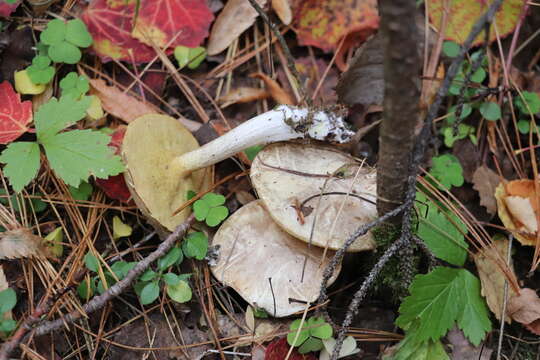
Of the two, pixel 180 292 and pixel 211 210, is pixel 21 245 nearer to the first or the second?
pixel 180 292

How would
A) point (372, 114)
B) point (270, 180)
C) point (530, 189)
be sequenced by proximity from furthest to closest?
point (372, 114)
point (530, 189)
point (270, 180)

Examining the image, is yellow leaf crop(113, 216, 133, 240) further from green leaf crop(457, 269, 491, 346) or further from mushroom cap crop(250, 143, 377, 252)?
green leaf crop(457, 269, 491, 346)

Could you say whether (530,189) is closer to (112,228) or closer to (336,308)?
(336,308)

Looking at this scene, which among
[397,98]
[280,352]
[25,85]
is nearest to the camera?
[397,98]

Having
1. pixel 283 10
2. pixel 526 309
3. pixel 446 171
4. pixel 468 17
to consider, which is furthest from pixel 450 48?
pixel 526 309

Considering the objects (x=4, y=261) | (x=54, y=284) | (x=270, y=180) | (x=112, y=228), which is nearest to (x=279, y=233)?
(x=270, y=180)

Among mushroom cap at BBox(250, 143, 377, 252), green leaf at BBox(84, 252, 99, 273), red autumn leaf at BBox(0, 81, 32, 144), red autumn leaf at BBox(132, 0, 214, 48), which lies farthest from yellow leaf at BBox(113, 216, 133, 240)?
red autumn leaf at BBox(132, 0, 214, 48)
